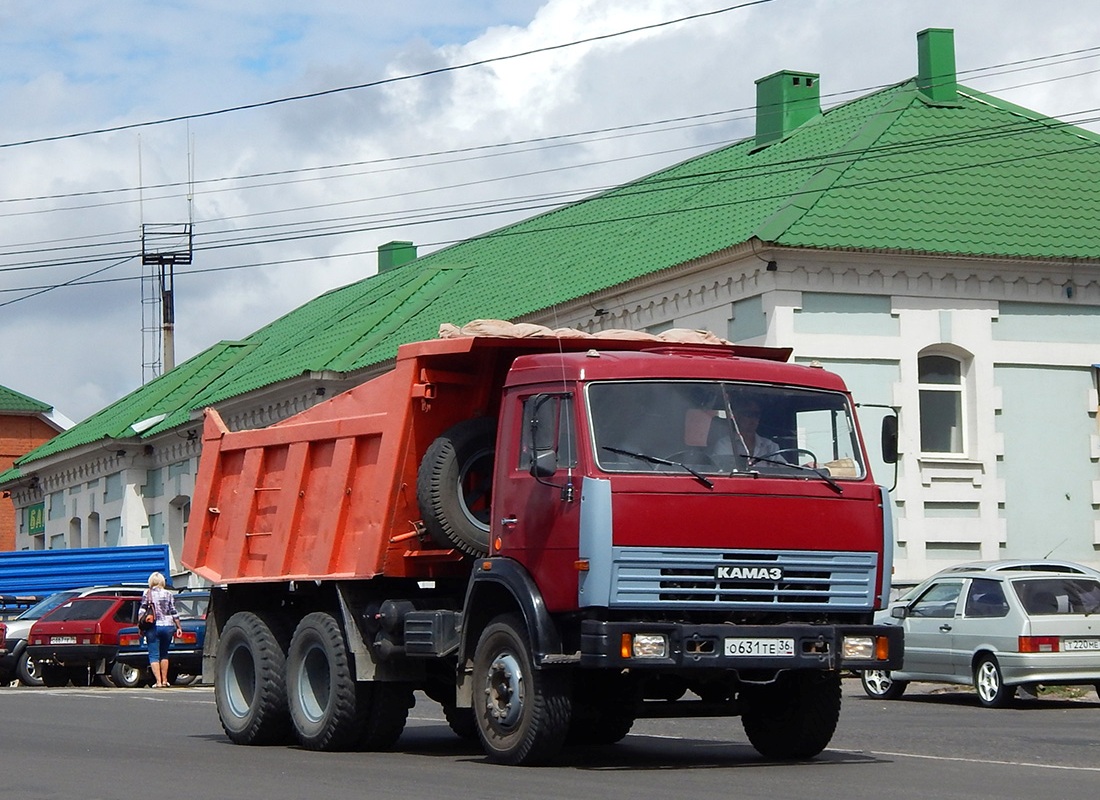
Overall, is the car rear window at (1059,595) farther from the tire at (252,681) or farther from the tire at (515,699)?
the tire at (515,699)

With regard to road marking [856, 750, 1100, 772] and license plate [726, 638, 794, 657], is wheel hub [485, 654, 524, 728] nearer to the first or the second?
license plate [726, 638, 794, 657]

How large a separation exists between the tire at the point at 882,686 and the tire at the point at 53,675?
45.4 feet

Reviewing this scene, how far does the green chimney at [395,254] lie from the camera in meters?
55.4

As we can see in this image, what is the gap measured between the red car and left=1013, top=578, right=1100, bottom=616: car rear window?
14881 mm

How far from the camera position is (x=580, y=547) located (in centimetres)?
1216

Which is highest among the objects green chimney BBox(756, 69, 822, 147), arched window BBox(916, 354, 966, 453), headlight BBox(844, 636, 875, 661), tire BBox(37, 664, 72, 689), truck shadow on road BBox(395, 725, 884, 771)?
green chimney BBox(756, 69, 822, 147)

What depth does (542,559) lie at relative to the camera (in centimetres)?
1254

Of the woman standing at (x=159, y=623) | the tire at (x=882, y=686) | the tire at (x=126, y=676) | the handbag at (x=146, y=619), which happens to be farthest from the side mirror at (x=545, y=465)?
the tire at (x=126, y=676)

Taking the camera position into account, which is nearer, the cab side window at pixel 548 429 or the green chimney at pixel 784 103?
the cab side window at pixel 548 429

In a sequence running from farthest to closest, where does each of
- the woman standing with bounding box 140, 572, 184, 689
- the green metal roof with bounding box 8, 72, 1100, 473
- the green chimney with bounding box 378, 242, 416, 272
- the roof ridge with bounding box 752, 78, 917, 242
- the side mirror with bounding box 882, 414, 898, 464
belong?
the green chimney with bounding box 378, 242, 416, 272
the green metal roof with bounding box 8, 72, 1100, 473
the woman standing with bounding box 140, 572, 184, 689
the roof ridge with bounding box 752, 78, 917, 242
the side mirror with bounding box 882, 414, 898, 464

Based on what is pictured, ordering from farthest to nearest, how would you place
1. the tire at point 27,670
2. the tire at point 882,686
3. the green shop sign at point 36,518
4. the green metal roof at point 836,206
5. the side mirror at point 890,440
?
the green shop sign at point 36,518 → the tire at point 27,670 → the green metal roof at point 836,206 → the tire at point 882,686 → the side mirror at point 890,440

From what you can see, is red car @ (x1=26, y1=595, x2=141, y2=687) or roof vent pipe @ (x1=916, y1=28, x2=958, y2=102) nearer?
red car @ (x1=26, y1=595, x2=141, y2=687)

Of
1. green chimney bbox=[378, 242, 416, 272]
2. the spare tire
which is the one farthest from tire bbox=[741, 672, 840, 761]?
green chimney bbox=[378, 242, 416, 272]

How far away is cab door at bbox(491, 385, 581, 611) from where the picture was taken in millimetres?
12320
